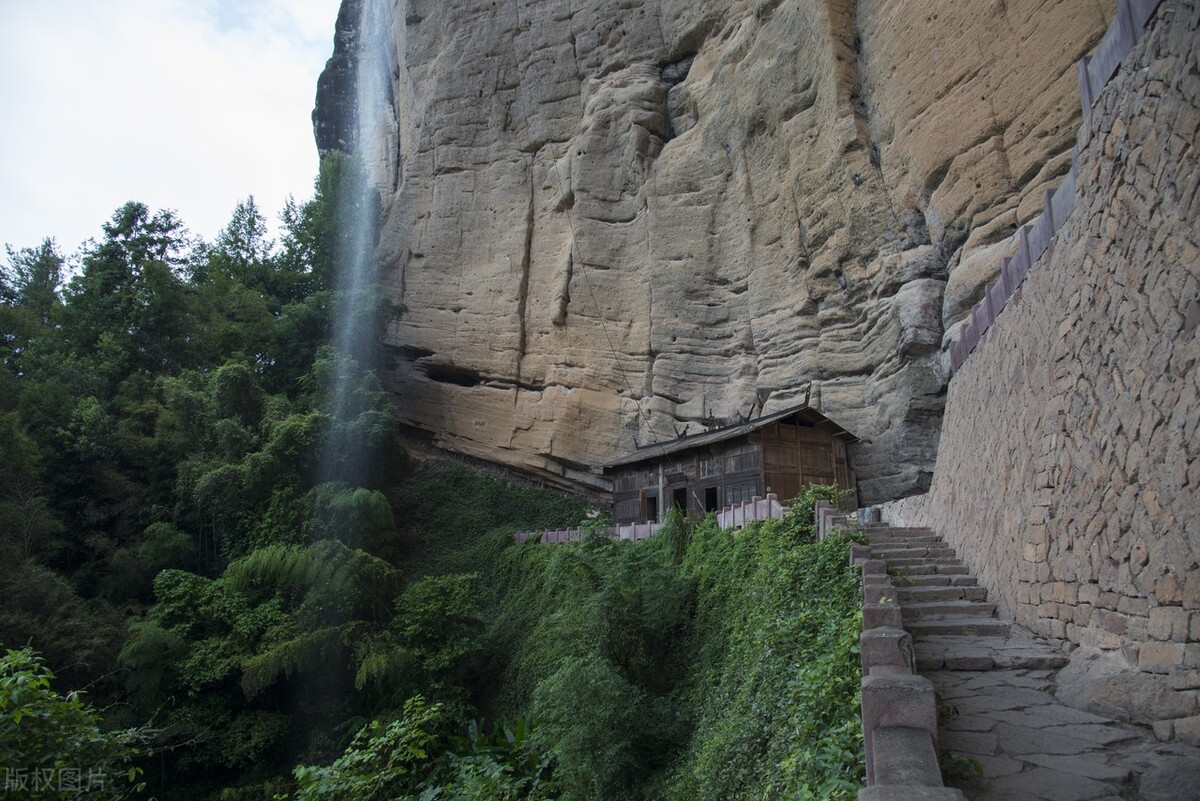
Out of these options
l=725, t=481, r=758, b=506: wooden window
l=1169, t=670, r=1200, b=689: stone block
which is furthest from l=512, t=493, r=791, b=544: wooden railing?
l=1169, t=670, r=1200, b=689: stone block

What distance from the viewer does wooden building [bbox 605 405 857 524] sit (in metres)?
17.8

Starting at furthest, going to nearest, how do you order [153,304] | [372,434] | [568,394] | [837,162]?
1. [153,304]
2. [568,394]
3. [372,434]
4. [837,162]

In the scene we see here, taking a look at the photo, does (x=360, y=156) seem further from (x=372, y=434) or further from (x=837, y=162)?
(x=837, y=162)

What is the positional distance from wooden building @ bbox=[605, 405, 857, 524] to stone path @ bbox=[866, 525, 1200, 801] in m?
10.8

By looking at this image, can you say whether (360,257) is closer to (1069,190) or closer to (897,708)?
(1069,190)

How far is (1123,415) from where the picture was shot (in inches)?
178

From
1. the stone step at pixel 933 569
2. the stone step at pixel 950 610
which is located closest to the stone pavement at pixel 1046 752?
the stone step at pixel 950 610

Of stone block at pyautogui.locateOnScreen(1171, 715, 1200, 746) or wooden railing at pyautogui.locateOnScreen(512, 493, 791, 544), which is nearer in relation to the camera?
stone block at pyautogui.locateOnScreen(1171, 715, 1200, 746)

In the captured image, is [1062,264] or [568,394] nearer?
[1062,264]

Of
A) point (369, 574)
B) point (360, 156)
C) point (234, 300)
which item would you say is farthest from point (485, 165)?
point (369, 574)

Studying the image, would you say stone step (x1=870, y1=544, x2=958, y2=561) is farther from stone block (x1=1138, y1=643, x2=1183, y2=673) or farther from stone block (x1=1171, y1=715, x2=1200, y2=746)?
stone block (x1=1171, y1=715, x2=1200, y2=746)

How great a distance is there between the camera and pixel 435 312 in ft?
92.1

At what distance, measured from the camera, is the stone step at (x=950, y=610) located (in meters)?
6.41

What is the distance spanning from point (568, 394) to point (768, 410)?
22.8ft
